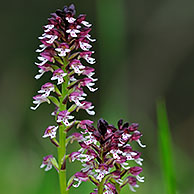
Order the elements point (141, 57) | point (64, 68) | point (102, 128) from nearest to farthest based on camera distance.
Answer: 1. point (102, 128)
2. point (64, 68)
3. point (141, 57)

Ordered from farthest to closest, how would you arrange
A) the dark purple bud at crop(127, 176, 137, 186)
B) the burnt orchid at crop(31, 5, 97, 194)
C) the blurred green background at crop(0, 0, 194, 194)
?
1. the blurred green background at crop(0, 0, 194, 194)
2. the dark purple bud at crop(127, 176, 137, 186)
3. the burnt orchid at crop(31, 5, 97, 194)

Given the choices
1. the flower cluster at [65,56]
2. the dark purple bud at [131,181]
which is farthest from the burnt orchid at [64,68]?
the dark purple bud at [131,181]

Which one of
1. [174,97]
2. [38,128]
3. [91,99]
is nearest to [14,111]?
[38,128]

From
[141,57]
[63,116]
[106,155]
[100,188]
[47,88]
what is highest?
[141,57]

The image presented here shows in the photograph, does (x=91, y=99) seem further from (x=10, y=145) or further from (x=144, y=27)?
(x=10, y=145)

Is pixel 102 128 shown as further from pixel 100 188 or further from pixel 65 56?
pixel 65 56

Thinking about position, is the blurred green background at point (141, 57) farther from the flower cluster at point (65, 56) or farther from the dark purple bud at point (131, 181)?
the flower cluster at point (65, 56)

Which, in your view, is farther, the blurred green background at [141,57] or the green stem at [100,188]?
the blurred green background at [141,57]

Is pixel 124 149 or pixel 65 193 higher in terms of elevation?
pixel 124 149

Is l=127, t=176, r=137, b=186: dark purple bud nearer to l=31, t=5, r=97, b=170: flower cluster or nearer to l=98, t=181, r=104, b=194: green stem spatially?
l=98, t=181, r=104, b=194: green stem

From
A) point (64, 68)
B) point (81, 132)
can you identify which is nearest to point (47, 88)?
point (64, 68)

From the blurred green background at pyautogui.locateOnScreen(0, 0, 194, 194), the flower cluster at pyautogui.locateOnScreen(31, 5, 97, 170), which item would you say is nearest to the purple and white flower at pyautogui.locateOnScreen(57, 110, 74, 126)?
the flower cluster at pyautogui.locateOnScreen(31, 5, 97, 170)
